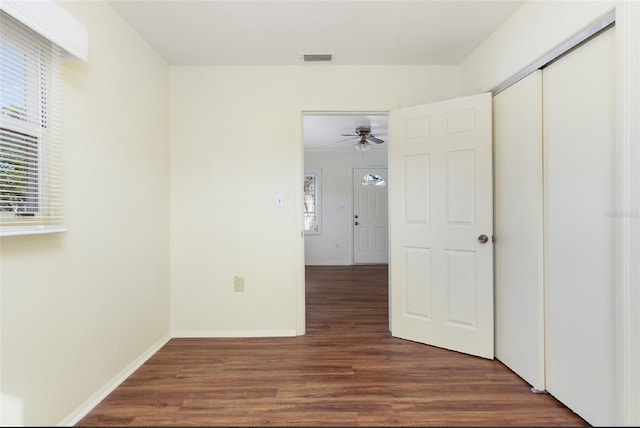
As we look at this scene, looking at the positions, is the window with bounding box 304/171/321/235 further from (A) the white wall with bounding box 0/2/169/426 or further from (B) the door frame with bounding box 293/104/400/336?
(A) the white wall with bounding box 0/2/169/426

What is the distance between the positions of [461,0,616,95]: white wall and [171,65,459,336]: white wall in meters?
0.31

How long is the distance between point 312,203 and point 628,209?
5355 mm

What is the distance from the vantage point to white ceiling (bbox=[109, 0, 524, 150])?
5.98 feet

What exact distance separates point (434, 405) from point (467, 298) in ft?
2.80

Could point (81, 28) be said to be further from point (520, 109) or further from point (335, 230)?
point (335, 230)

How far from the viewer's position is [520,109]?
187 centimetres

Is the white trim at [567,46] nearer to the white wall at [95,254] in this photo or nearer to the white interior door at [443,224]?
the white interior door at [443,224]

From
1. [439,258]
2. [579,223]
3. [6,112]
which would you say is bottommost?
[439,258]

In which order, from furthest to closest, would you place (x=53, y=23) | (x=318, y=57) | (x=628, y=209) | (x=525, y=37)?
(x=318, y=57)
(x=525, y=37)
(x=53, y=23)
(x=628, y=209)

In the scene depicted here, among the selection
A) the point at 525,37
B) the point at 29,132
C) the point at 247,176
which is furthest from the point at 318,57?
the point at 29,132

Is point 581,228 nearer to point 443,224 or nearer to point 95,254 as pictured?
point 443,224

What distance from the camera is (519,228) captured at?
1896mm

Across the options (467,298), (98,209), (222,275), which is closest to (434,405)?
(467,298)

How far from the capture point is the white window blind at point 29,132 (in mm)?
1226
